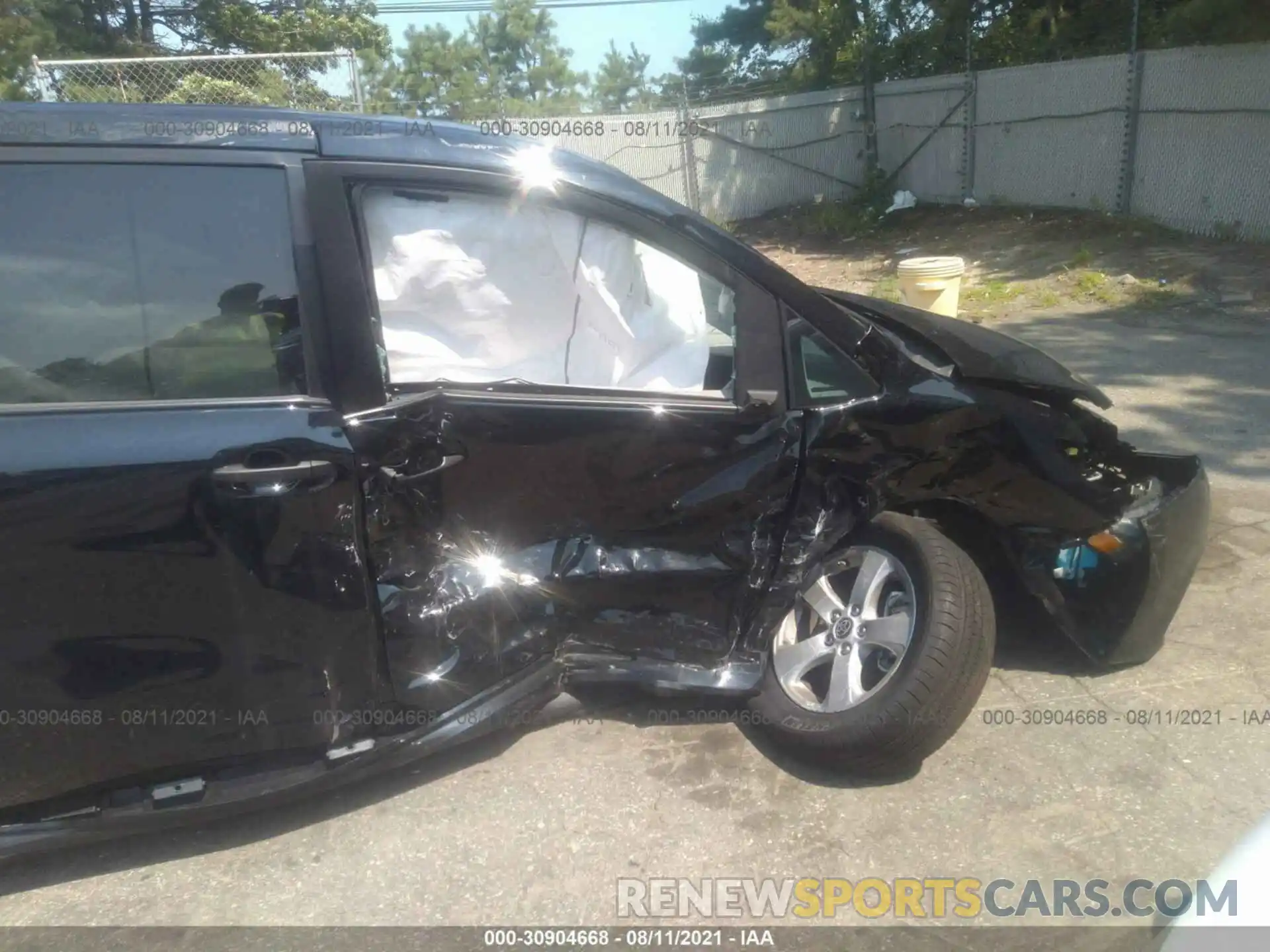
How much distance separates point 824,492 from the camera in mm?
3176

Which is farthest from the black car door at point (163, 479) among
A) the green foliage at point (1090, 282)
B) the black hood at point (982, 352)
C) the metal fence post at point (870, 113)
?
the metal fence post at point (870, 113)

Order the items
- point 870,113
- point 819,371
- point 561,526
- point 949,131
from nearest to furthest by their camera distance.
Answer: point 561,526
point 819,371
point 949,131
point 870,113

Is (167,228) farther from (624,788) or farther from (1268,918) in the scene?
(1268,918)

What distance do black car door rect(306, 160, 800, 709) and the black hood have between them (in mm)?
722

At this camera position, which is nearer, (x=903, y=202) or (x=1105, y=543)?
(x=1105, y=543)

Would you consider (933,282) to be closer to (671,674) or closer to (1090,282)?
(1090,282)

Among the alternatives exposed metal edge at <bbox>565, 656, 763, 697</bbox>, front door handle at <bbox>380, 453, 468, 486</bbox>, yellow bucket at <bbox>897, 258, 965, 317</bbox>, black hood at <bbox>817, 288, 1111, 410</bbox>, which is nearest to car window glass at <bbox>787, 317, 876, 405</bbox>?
black hood at <bbox>817, 288, 1111, 410</bbox>

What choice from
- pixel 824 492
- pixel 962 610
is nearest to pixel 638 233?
pixel 824 492

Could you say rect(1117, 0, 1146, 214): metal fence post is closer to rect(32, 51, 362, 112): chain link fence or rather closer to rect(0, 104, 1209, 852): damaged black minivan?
rect(32, 51, 362, 112): chain link fence

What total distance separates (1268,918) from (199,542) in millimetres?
2325

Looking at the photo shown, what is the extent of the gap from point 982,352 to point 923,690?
1.23 metres

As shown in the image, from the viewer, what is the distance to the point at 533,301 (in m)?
3.07

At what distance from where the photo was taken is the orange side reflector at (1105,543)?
127 inches

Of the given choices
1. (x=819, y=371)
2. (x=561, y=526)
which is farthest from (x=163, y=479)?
(x=819, y=371)
